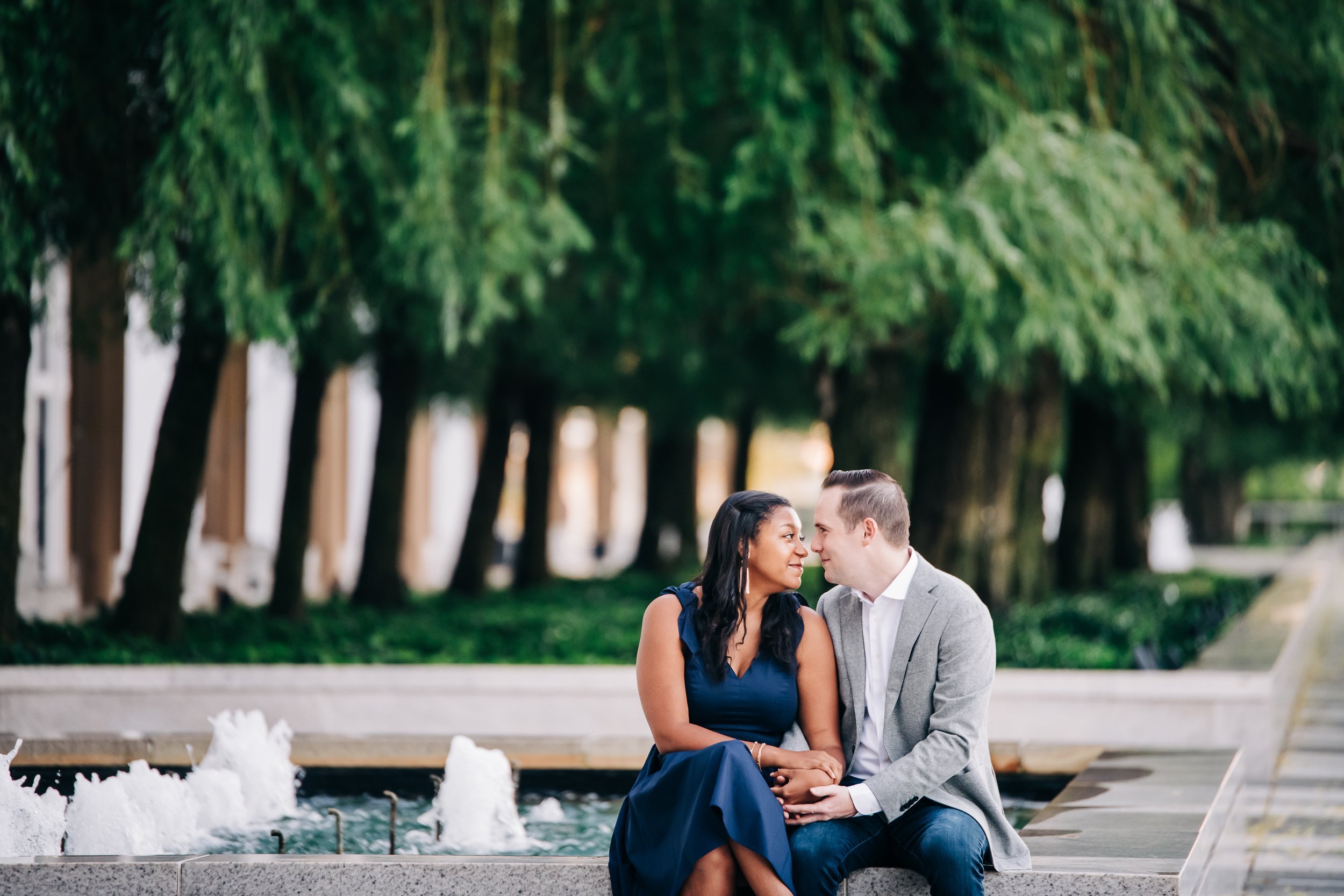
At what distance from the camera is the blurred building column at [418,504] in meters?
33.0

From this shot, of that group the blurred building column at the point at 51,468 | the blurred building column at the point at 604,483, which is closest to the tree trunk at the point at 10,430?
the blurred building column at the point at 51,468

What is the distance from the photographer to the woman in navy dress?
4.54 meters

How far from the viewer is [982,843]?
466cm

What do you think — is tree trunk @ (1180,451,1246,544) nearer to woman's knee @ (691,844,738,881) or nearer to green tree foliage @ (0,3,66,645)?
green tree foliage @ (0,3,66,645)

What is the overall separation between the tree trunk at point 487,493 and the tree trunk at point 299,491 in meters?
4.38

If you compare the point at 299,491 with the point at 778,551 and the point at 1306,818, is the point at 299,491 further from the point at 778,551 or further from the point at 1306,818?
the point at 778,551

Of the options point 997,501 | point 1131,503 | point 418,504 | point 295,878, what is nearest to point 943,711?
point 295,878

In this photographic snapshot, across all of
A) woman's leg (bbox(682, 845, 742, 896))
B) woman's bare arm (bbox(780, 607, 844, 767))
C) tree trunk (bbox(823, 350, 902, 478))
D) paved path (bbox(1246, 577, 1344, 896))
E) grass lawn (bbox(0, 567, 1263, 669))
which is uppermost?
tree trunk (bbox(823, 350, 902, 478))

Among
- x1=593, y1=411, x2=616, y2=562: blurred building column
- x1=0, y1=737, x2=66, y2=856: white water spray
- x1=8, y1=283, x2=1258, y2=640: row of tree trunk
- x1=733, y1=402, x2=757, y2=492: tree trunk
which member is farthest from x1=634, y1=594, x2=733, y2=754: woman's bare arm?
x1=593, y1=411, x2=616, y2=562: blurred building column

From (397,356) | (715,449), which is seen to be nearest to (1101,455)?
(397,356)

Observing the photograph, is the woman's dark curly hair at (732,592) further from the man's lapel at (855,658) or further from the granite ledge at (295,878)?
the granite ledge at (295,878)

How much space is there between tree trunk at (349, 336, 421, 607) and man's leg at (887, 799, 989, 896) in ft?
42.9

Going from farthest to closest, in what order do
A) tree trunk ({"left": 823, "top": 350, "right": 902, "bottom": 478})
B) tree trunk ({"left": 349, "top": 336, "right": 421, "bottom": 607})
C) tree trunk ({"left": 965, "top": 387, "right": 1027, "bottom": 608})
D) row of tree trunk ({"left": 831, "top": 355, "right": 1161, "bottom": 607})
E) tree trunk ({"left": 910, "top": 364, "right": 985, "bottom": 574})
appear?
tree trunk ({"left": 349, "top": 336, "right": 421, "bottom": 607}) → tree trunk ({"left": 965, "top": 387, "right": 1027, "bottom": 608}) → tree trunk ({"left": 910, "top": 364, "right": 985, "bottom": 574}) → row of tree trunk ({"left": 831, "top": 355, "right": 1161, "bottom": 607}) → tree trunk ({"left": 823, "top": 350, "right": 902, "bottom": 478})

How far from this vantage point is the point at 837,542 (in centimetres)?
471
